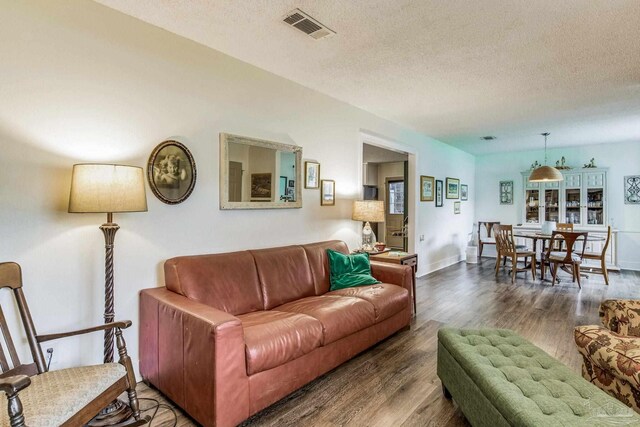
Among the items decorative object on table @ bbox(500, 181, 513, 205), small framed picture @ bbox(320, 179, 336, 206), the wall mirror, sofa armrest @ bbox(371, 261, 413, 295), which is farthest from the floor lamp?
decorative object on table @ bbox(500, 181, 513, 205)

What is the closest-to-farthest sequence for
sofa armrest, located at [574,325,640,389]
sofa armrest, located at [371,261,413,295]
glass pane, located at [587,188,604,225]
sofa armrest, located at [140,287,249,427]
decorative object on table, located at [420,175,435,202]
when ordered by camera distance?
sofa armrest, located at [574,325,640,389] → sofa armrest, located at [140,287,249,427] → sofa armrest, located at [371,261,413,295] → decorative object on table, located at [420,175,435,202] → glass pane, located at [587,188,604,225]

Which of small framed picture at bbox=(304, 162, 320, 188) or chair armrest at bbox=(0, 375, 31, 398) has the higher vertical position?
small framed picture at bbox=(304, 162, 320, 188)

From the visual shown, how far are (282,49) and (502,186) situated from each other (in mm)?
7090

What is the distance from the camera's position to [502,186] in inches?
321

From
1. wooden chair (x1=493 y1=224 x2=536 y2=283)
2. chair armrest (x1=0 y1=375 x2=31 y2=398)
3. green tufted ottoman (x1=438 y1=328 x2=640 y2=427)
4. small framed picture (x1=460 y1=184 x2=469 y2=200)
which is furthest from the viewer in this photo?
small framed picture (x1=460 y1=184 x2=469 y2=200)

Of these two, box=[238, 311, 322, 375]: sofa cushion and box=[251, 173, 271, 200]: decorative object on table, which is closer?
box=[238, 311, 322, 375]: sofa cushion

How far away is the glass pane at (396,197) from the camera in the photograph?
8.98 m

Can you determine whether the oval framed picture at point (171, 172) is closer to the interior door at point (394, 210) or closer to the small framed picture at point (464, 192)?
the small framed picture at point (464, 192)

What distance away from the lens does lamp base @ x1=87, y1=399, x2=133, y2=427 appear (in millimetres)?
1902

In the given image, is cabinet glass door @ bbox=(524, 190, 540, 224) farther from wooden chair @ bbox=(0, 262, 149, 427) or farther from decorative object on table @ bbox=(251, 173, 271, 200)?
wooden chair @ bbox=(0, 262, 149, 427)

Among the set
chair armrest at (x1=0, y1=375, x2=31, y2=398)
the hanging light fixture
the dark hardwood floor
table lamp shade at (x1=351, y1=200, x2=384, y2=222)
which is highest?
the hanging light fixture

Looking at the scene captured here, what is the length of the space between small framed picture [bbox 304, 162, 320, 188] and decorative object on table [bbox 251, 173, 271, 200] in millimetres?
527

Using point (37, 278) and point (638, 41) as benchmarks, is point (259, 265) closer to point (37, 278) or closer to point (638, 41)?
point (37, 278)

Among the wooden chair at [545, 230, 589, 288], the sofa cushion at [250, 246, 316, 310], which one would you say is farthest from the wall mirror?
the wooden chair at [545, 230, 589, 288]
